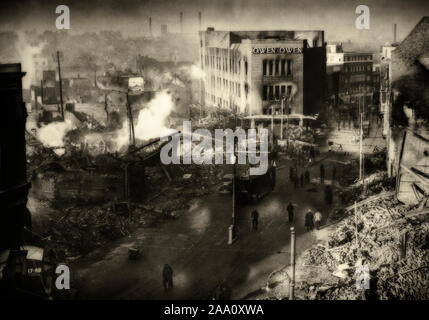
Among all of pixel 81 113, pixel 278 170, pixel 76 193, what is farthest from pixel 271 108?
pixel 76 193

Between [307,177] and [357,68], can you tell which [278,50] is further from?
[357,68]

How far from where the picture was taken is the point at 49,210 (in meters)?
24.4

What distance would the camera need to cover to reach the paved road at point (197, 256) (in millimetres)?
18141

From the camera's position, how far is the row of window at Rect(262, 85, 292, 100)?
155 feet

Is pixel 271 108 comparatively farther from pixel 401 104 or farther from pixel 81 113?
pixel 401 104

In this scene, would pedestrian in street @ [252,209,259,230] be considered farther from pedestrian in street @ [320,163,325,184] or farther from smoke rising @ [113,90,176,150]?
smoke rising @ [113,90,176,150]

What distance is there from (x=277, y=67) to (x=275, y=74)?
0.64m

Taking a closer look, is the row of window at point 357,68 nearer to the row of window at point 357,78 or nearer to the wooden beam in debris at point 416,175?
the row of window at point 357,78

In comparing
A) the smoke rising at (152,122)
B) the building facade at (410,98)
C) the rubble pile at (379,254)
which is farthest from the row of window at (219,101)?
the rubble pile at (379,254)

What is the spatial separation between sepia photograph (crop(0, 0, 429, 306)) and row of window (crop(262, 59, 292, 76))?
0.10 meters

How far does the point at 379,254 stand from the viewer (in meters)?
18.1

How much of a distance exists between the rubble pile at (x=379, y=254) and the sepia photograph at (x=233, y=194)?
0.20 ft
